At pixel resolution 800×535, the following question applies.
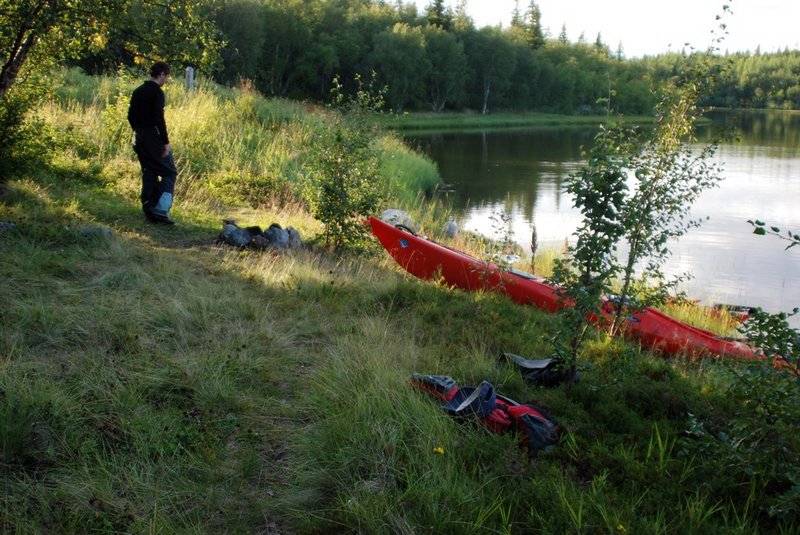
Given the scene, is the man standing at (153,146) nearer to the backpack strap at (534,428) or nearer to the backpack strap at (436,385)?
the backpack strap at (436,385)

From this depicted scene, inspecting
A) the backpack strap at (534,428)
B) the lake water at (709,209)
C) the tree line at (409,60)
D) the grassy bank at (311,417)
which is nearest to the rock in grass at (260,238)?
the grassy bank at (311,417)

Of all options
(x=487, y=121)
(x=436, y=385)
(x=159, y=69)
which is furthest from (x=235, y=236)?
(x=487, y=121)

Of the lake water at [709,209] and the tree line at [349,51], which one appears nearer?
the tree line at [349,51]

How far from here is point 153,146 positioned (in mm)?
8719

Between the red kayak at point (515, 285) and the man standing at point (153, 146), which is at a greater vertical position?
the man standing at point (153, 146)

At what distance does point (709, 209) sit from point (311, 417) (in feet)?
56.4

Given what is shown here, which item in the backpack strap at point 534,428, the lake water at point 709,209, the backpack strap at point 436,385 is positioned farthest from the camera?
the lake water at point 709,209

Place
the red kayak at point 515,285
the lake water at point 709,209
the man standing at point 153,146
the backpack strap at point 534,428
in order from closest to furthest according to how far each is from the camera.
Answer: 1. the backpack strap at point 534,428
2. the red kayak at point 515,285
3. the man standing at point 153,146
4. the lake water at point 709,209

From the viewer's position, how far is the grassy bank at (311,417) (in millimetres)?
3076

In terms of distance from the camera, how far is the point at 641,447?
3.70 meters

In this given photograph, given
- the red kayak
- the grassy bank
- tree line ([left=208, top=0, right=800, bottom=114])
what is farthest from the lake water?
tree line ([left=208, top=0, right=800, bottom=114])

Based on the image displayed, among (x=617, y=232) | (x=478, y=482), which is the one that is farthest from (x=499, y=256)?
(x=478, y=482)

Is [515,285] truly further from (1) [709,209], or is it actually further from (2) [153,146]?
(1) [709,209]

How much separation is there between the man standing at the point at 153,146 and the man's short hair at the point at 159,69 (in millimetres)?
87
